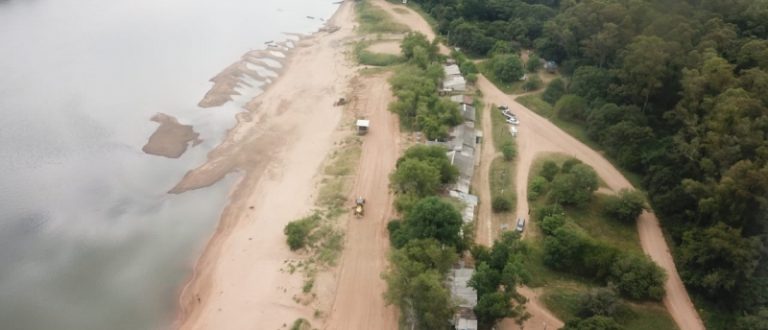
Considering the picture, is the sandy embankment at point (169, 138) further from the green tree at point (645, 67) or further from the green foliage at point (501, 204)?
the green tree at point (645, 67)

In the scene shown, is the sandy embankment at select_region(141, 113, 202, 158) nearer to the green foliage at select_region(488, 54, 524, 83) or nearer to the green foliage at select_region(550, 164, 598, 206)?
the green foliage at select_region(488, 54, 524, 83)

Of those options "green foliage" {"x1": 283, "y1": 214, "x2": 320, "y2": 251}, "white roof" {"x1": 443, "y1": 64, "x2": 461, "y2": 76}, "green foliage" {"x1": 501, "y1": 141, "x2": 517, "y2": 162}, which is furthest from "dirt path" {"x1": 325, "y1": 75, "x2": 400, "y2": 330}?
"white roof" {"x1": 443, "y1": 64, "x2": 461, "y2": 76}

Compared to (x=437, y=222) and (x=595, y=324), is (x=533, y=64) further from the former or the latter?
(x=595, y=324)

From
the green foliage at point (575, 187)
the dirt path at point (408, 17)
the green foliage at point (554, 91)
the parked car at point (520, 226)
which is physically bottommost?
the dirt path at point (408, 17)


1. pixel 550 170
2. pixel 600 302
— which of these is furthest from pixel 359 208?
pixel 600 302

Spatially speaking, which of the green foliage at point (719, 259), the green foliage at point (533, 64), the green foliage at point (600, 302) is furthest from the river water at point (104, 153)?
the green foliage at point (533, 64)

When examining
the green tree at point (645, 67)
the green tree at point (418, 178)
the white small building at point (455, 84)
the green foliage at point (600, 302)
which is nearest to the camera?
the green foliage at point (600, 302)

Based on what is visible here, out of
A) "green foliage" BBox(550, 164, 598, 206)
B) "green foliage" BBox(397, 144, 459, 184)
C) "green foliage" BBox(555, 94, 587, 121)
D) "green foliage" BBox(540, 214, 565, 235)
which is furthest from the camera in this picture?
"green foliage" BBox(555, 94, 587, 121)
